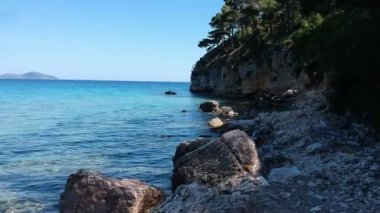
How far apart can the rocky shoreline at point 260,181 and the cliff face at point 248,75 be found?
39213 mm

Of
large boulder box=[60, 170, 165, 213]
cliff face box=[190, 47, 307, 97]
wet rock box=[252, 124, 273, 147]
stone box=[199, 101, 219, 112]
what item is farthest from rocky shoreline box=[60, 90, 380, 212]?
cliff face box=[190, 47, 307, 97]

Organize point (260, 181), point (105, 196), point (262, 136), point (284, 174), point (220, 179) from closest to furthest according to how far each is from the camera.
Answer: point (260, 181) < point (105, 196) < point (284, 174) < point (220, 179) < point (262, 136)

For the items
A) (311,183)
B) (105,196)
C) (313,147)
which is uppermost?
(313,147)

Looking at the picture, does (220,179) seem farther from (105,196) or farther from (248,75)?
(248,75)

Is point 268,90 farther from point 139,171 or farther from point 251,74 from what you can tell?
point 139,171

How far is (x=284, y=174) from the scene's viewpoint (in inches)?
590

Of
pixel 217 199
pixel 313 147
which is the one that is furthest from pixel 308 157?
pixel 217 199

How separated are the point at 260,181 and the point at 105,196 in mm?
4603

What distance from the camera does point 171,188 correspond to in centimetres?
1903

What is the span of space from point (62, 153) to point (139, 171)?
7.53m

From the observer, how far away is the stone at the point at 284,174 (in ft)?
47.5

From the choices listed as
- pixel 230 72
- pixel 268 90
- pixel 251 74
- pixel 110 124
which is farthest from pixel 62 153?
pixel 230 72

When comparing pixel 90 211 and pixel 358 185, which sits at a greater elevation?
pixel 358 185

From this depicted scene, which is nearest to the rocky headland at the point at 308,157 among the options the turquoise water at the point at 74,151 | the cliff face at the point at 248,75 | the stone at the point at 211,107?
the turquoise water at the point at 74,151
